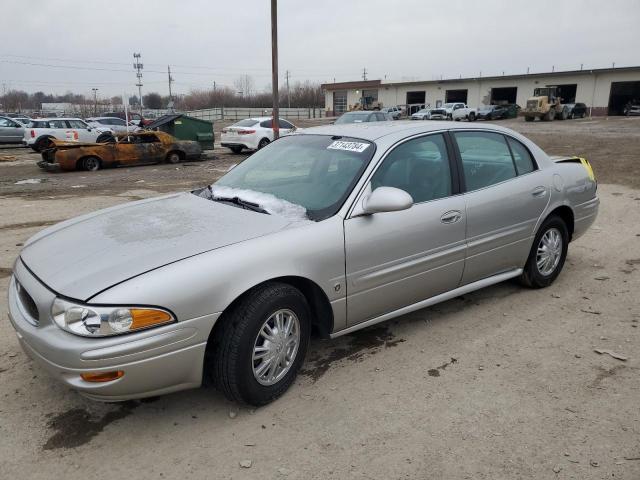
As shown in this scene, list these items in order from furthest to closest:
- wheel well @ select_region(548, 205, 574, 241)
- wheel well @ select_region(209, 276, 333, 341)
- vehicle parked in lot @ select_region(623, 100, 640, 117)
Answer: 1. vehicle parked in lot @ select_region(623, 100, 640, 117)
2. wheel well @ select_region(548, 205, 574, 241)
3. wheel well @ select_region(209, 276, 333, 341)

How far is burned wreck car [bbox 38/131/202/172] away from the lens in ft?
48.5

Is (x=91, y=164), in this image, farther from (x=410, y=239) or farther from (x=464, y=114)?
(x=464, y=114)

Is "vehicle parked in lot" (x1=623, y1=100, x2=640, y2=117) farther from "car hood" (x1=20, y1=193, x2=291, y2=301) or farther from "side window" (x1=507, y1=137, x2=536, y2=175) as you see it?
"car hood" (x1=20, y1=193, x2=291, y2=301)

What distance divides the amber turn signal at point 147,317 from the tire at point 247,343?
0.34 m

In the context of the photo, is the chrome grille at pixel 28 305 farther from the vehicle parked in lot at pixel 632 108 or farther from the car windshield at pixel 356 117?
the vehicle parked in lot at pixel 632 108

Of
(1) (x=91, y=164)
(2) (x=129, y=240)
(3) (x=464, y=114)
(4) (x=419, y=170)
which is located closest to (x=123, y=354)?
(2) (x=129, y=240)

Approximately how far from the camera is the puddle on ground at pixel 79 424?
271 cm

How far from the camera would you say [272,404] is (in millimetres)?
3043

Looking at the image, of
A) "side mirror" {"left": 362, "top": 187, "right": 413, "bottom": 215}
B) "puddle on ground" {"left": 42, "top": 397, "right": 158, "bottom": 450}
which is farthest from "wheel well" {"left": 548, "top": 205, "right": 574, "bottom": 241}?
"puddle on ground" {"left": 42, "top": 397, "right": 158, "bottom": 450}

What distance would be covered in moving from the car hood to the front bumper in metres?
0.18

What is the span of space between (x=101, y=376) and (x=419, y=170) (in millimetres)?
2499

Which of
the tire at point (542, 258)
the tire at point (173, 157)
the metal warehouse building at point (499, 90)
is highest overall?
the metal warehouse building at point (499, 90)

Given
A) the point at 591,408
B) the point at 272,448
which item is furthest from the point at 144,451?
the point at 591,408

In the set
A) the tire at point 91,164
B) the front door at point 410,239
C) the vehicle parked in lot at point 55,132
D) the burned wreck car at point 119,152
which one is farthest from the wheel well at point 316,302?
the vehicle parked in lot at point 55,132
